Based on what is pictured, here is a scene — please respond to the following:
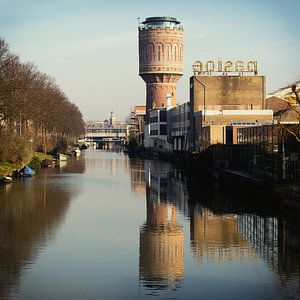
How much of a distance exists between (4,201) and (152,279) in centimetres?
2072

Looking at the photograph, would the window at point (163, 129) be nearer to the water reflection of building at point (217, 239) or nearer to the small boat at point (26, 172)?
the small boat at point (26, 172)

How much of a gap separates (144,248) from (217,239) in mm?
3381

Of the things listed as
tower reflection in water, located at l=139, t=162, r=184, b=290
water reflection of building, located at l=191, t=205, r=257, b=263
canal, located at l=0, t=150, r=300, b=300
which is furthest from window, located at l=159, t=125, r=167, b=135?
water reflection of building, located at l=191, t=205, r=257, b=263

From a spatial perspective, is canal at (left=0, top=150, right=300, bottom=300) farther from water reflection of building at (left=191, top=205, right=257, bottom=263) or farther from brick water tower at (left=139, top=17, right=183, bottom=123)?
brick water tower at (left=139, top=17, right=183, bottom=123)

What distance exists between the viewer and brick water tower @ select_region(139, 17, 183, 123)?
138m

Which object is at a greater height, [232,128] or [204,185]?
[232,128]

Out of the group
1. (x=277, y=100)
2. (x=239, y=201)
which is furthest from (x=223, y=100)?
(x=239, y=201)

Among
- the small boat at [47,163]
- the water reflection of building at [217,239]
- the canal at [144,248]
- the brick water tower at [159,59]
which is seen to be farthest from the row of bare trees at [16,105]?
the brick water tower at [159,59]

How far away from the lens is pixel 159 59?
139 meters

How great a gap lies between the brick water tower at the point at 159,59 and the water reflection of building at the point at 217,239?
102 m

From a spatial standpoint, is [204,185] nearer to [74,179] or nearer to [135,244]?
[74,179]

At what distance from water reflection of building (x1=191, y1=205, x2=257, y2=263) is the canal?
36 mm

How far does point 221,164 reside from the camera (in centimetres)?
6206

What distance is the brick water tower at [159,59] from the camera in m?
138
